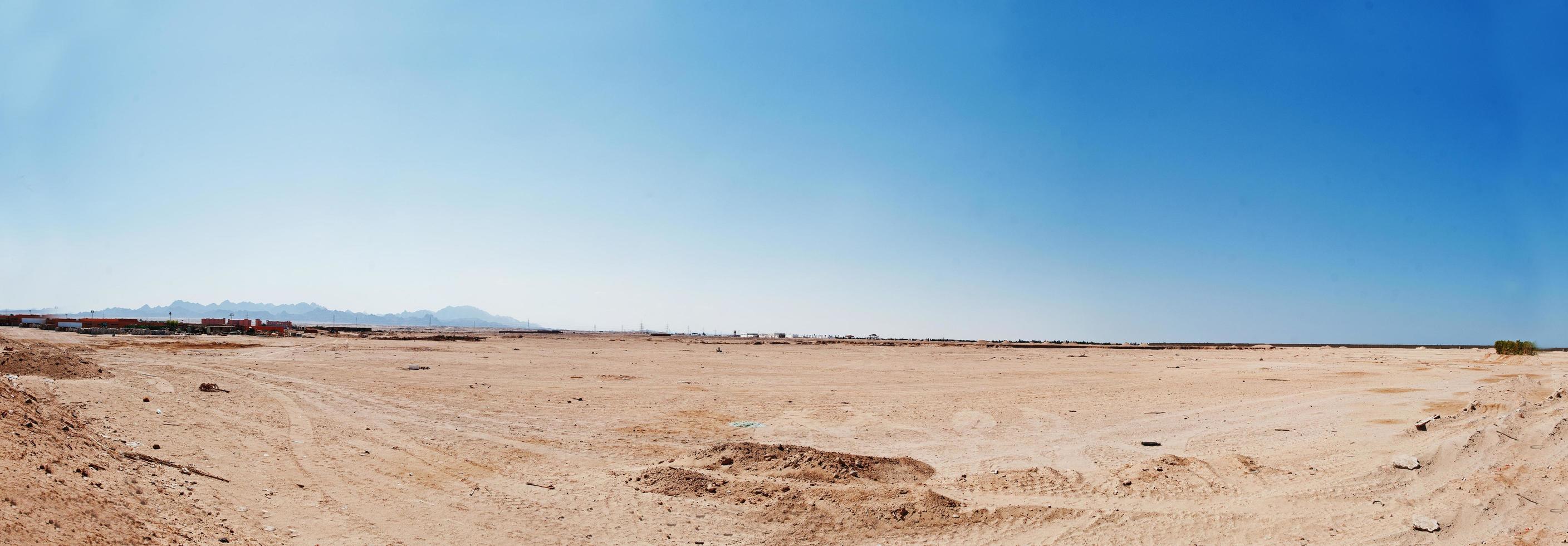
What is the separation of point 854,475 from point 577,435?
7130 mm

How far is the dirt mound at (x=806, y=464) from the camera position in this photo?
34.6 ft

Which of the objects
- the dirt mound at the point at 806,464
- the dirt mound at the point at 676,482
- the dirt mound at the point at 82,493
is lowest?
the dirt mound at the point at 676,482

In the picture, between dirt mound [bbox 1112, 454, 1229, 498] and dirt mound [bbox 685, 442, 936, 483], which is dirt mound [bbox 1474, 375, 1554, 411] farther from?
dirt mound [bbox 685, 442, 936, 483]

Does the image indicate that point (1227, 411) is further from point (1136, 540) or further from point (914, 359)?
point (914, 359)

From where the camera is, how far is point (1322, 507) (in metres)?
9.02

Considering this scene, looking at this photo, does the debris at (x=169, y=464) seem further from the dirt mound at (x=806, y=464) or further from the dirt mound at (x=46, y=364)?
the dirt mound at (x=46, y=364)

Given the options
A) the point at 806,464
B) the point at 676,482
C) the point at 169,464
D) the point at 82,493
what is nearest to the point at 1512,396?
the point at 806,464

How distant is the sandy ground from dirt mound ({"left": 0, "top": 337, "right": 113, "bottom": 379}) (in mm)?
1148

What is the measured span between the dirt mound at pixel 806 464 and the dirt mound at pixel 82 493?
6591mm

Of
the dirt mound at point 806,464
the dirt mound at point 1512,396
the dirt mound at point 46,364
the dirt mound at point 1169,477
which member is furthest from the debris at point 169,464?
the dirt mound at point 1512,396

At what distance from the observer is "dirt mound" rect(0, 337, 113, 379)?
1750 centimetres

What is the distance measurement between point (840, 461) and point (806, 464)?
60 cm

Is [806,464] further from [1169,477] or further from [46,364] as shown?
[46,364]

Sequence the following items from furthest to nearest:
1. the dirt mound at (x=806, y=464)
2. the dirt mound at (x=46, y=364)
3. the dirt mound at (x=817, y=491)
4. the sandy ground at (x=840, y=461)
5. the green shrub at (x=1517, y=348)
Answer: the green shrub at (x=1517, y=348) < the dirt mound at (x=46, y=364) < the dirt mound at (x=806, y=464) < the dirt mound at (x=817, y=491) < the sandy ground at (x=840, y=461)
